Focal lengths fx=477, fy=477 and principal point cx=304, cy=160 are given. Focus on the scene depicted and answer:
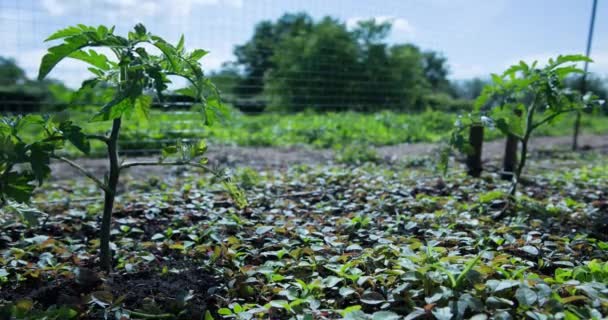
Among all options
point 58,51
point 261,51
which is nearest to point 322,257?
point 58,51

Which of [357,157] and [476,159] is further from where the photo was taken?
[357,157]

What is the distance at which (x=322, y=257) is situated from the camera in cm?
168

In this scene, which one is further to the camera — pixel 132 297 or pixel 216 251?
pixel 216 251

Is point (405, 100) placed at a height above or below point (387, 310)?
above

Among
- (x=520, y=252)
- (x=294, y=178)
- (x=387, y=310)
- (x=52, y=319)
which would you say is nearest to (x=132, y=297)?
Result: (x=52, y=319)

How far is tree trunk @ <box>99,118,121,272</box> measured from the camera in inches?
61.6

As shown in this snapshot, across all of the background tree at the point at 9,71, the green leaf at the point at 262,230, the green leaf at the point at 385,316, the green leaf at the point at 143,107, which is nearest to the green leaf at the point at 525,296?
the green leaf at the point at 385,316

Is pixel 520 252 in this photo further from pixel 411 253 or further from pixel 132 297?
pixel 132 297

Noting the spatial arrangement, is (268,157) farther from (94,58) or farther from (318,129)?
(94,58)

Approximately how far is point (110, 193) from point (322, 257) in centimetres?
75

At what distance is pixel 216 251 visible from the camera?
5.67 ft

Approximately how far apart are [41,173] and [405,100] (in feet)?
20.6

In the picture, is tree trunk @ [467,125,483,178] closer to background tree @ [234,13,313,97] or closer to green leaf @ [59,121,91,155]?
background tree @ [234,13,313,97]

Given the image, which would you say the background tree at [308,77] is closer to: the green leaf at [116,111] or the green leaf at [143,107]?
the green leaf at [143,107]
